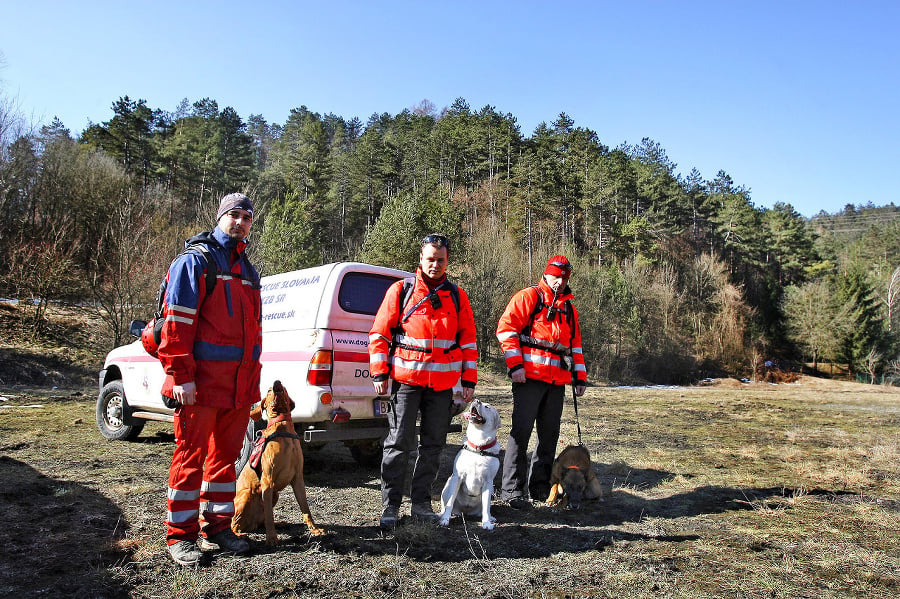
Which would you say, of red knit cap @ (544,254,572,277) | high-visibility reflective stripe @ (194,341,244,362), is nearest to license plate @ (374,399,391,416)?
red knit cap @ (544,254,572,277)

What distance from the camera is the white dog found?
4.09 metres

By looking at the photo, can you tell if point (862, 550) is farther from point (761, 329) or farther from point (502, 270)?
point (761, 329)

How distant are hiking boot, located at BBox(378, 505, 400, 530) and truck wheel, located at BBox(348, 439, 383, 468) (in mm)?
2226

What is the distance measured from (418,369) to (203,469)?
1.52m

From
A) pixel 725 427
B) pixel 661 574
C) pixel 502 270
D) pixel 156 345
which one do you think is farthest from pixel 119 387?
pixel 502 270

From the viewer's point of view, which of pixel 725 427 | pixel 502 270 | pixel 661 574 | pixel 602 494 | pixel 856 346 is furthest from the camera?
pixel 856 346

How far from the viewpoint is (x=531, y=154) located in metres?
45.4

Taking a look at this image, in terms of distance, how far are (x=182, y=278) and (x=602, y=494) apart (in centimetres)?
394

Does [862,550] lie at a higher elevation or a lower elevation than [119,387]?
lower

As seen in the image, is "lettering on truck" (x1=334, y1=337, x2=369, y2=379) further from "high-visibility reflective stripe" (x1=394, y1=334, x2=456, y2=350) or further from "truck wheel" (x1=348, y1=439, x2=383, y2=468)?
"truck wheel" (x1=348, y1=439, x2=383, y2=468)

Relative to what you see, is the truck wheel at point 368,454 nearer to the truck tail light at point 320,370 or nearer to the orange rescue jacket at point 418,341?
the truck tail light at point 320,370

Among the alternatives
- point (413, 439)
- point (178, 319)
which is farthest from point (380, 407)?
point (178, 319)

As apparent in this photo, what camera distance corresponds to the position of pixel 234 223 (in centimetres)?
358

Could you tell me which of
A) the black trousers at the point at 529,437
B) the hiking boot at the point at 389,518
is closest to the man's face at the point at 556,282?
the black trousers at the point at 529,437
